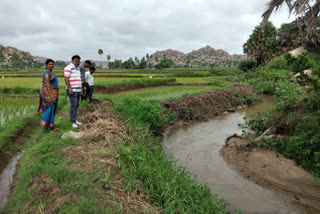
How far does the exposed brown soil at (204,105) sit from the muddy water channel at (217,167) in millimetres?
750

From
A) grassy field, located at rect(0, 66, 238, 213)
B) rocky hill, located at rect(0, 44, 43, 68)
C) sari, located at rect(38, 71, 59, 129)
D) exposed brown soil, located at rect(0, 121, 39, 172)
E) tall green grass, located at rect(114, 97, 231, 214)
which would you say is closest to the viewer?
grassy field, located at rect(0, 66, 238, 213)

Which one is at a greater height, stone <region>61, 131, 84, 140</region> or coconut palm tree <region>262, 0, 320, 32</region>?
coconut palm tree <region>262, 0, 320, 32</region>

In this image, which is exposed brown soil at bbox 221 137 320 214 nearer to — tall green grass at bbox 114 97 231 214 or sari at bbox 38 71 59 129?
tall green grass at bbox 114 97 231 214

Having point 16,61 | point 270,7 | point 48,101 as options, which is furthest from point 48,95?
point 16,61

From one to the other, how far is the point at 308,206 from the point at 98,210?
3614 mm

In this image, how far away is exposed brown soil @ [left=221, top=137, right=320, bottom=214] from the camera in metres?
3.59

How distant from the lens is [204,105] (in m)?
9.91

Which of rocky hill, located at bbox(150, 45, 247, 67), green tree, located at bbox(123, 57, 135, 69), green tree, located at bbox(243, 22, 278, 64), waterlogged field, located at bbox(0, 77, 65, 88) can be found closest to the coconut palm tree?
waterlogged field, located at bbox(0, 77, 65, 88)

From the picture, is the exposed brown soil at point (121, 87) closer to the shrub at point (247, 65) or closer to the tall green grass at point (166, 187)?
the tall green grass at point (166, 187)

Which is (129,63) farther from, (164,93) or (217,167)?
(217,167)

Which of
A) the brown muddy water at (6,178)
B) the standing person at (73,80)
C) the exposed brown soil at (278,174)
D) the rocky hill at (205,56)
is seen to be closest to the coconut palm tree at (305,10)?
the exposed brown soil at (278,174)

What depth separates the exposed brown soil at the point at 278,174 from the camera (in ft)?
11.8

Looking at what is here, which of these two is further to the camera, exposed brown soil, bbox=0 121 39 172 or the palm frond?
exposed brown soil, bbox=0 121 39 172

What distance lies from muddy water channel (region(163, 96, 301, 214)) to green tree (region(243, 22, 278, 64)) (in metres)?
23.8
